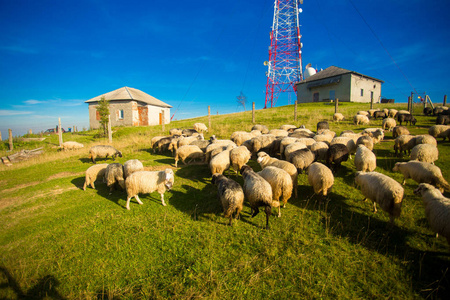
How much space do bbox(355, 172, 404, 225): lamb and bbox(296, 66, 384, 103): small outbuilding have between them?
37.0 metres

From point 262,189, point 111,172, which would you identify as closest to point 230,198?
point 262,189

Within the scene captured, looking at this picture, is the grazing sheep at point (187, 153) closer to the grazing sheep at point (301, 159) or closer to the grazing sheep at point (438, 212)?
the grazing sheep at point (301, 159)

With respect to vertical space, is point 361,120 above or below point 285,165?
above

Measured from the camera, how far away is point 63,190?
8.20 metres

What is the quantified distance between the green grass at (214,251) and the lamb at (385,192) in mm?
487

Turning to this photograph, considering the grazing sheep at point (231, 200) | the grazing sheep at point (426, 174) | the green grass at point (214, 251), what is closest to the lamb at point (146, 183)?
the green grass at point (214, 251)

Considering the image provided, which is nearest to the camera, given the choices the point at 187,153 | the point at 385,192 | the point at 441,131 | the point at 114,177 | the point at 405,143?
the point at 385,192

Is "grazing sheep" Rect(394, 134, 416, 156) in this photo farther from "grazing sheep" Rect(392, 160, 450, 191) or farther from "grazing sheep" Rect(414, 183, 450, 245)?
"grazing sheep" Rect(414, 183, 450, 245)

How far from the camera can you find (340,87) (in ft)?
121

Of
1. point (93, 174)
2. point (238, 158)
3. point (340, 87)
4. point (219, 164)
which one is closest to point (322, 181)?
point (238, 158)

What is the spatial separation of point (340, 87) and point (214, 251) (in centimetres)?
4217

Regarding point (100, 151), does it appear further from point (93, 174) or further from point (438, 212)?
point (438, 212)

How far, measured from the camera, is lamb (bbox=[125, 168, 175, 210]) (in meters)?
6.53

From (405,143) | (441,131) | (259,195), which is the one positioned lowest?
(259,195)
